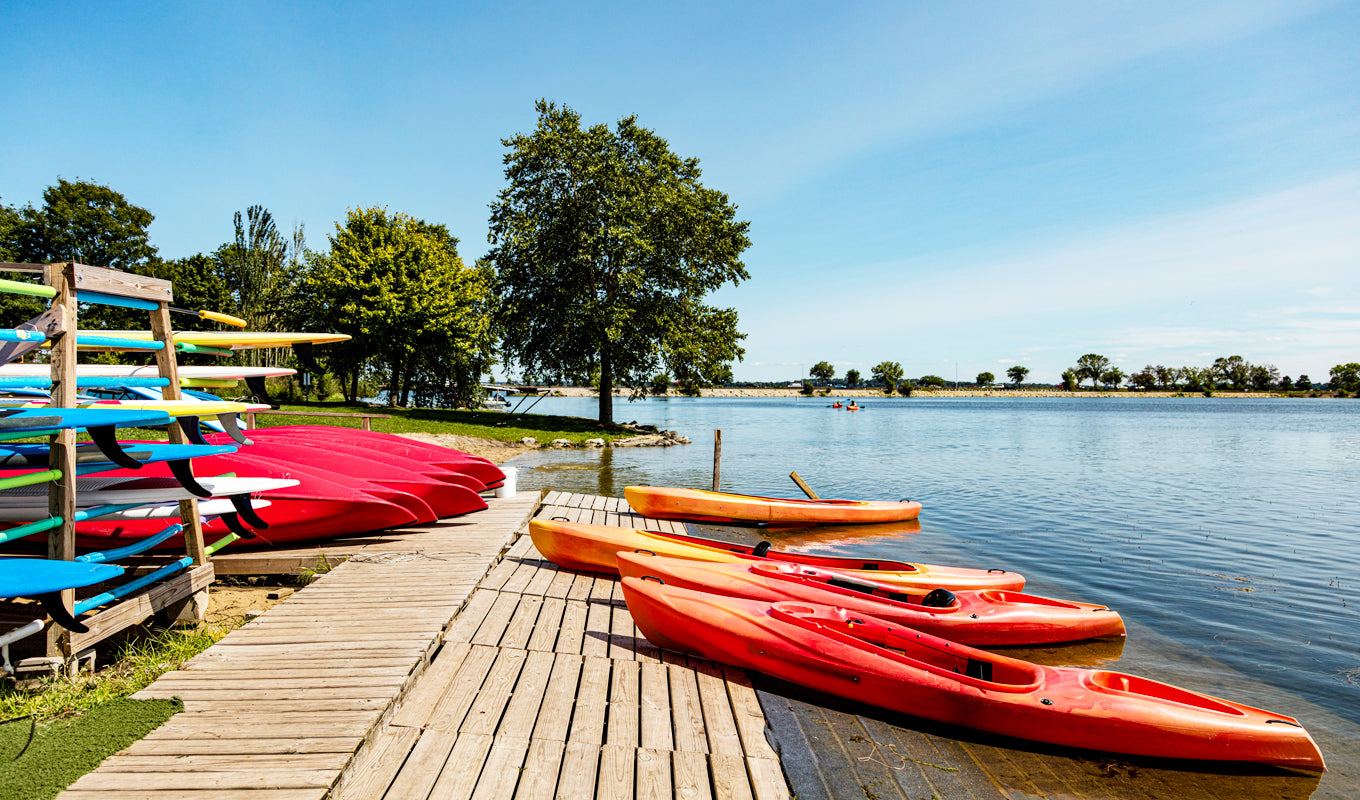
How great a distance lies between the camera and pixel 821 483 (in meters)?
19.5

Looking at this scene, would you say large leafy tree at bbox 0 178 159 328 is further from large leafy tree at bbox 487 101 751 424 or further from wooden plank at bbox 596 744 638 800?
wooden plank at bbox 596 744 638 800

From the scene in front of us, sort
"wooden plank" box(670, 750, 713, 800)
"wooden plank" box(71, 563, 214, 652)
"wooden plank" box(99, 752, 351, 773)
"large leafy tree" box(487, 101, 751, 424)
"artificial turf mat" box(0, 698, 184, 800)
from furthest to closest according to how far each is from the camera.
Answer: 1. "large leafy tree" box(487, 101, 751, 424)
2. "wooden plank" box(71, 563, 214, 652)
3. "wooden plank" box(670, 750, 713, 800)
4. "wooden plank" box(99, 752, 351, 773)
5. "artificial turf mat" box(0, 698, 184, 800)

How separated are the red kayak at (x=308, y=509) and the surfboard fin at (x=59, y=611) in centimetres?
276

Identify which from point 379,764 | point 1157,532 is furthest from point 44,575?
point 1157,532

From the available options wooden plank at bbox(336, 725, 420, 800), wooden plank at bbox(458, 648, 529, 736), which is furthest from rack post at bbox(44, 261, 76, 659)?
wooden plank at bbox(458, 648, 529, 736)

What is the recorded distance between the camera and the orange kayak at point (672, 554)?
23.6ft

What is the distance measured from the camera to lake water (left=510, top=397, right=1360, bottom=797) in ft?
22.5

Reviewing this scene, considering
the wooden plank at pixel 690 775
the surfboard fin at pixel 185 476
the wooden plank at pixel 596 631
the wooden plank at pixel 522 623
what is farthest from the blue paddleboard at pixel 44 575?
the wooden plank at pixel 690 775

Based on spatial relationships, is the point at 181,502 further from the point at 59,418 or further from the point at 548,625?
the point at 548,625

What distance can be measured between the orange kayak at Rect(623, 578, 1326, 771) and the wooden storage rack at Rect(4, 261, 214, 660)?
11.8ft

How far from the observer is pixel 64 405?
3.90 m

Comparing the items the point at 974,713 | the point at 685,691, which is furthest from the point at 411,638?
the point at 974,713

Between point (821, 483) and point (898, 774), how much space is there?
1548 cm

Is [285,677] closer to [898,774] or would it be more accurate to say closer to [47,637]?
[47,637]
